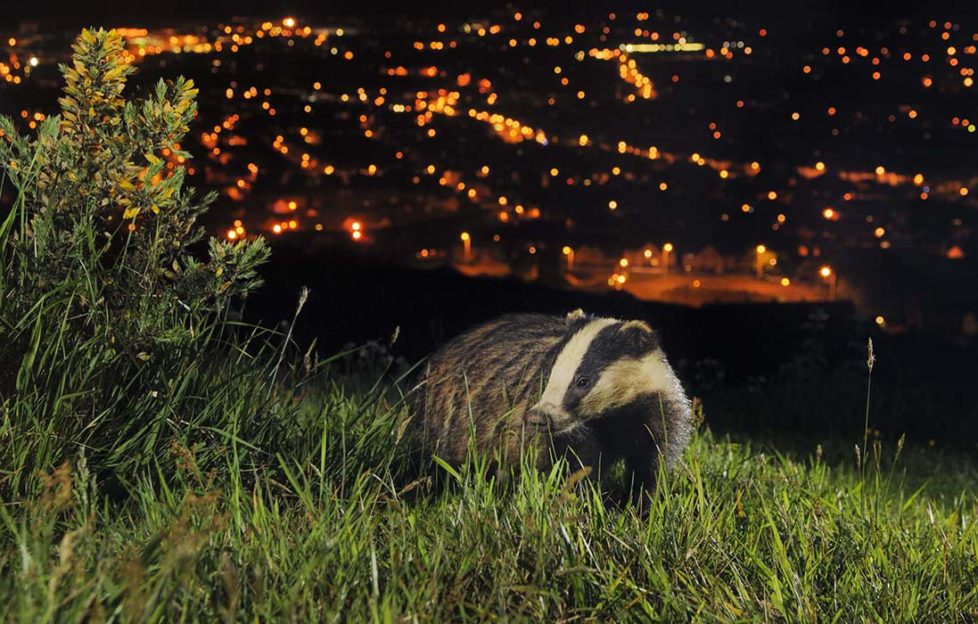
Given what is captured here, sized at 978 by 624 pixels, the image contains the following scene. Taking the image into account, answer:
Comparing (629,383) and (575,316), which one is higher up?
(575,316)

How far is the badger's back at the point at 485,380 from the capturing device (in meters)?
4.89

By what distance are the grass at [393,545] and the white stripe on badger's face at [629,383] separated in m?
0.53

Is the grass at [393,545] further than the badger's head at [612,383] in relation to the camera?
No

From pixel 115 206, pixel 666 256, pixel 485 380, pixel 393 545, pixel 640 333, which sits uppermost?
pixel 115 206

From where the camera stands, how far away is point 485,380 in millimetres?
5086

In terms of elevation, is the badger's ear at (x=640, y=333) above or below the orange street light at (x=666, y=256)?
above

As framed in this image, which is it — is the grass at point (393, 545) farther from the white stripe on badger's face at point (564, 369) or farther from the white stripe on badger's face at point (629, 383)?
the white stripe on badger's face at point (629, 383)

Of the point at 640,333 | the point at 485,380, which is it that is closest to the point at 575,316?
the point at 640,333

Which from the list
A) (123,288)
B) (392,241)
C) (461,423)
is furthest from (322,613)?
(392,241)

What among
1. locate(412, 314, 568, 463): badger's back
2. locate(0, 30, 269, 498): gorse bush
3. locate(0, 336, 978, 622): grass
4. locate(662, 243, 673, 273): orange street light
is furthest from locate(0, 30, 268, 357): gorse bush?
locate(662, 243, 673, 273): orange street light

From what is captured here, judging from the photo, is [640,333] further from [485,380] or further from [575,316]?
[485,380]

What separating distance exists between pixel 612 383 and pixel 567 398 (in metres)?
0.22

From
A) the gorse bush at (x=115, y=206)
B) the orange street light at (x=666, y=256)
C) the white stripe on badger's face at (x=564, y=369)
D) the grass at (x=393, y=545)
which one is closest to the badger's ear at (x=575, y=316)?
the white stripe on badger's face at (x=564, y=369)

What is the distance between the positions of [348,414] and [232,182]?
2765 cm
